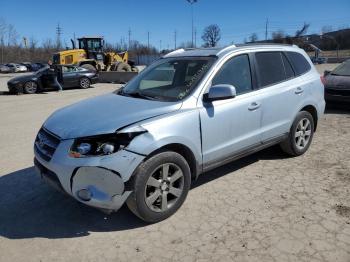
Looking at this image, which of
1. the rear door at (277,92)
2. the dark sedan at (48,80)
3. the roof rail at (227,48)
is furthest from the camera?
the dark sedan at (48,80)

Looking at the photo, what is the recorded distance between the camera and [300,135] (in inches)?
230

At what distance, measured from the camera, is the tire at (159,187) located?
362 centimetres

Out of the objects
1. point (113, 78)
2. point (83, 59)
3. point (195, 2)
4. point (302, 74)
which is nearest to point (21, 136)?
point (302, 74)

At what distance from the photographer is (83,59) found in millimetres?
25031

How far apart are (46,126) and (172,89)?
1558 millimetres

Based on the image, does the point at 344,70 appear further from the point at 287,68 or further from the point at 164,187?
the point at 164,187

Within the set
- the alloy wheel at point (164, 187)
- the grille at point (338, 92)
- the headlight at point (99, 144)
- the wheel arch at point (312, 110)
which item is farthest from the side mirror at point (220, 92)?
the grille at point (338, 92)

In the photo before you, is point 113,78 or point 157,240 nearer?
point 157,240

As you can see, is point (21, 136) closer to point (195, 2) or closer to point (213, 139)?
point (213, 139)

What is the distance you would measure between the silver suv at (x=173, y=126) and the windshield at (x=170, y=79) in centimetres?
2

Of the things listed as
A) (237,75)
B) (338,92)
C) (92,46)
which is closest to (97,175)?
(237,75)

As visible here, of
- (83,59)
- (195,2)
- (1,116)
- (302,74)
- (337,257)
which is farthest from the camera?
(195,2)

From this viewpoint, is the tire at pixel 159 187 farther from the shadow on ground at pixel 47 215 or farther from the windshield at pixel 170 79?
the windshield at pixel 170 79

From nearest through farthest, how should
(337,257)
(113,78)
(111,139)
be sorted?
(337,257)
(111,139)
(113,78)
